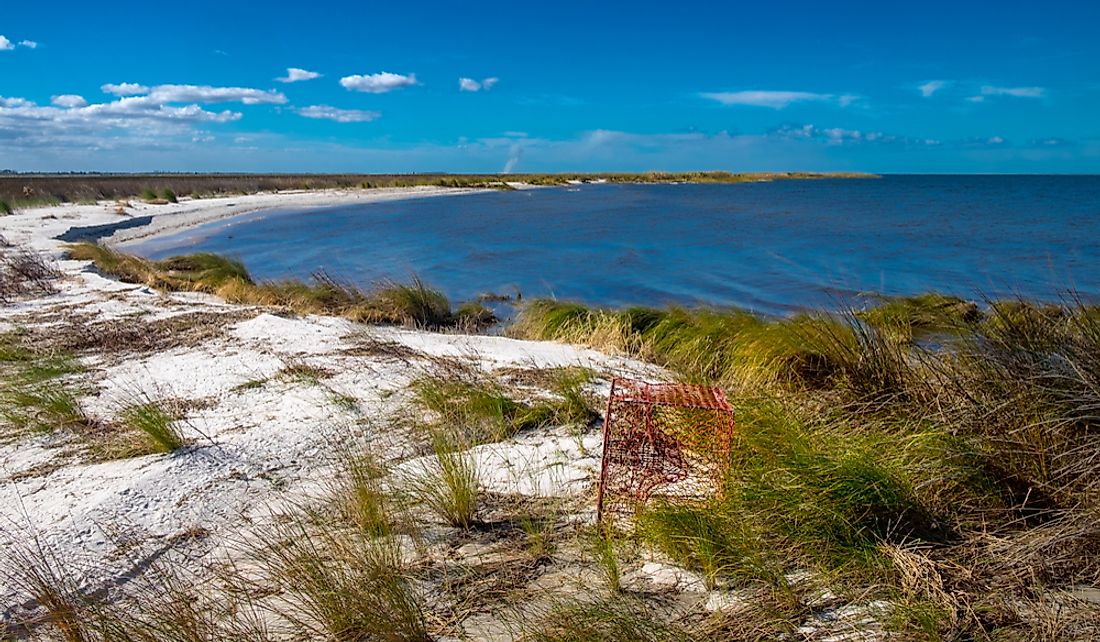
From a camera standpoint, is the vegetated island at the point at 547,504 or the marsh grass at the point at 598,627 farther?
the vegetated island at the point at 547,504

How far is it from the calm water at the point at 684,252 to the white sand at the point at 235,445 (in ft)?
18.1

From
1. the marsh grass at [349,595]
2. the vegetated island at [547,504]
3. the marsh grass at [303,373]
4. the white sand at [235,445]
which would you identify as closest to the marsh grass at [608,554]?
the vegetated island at [547,504]

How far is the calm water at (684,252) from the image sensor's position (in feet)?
48.0

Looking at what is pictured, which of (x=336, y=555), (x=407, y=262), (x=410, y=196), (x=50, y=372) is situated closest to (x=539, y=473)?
(x=336, y=555)

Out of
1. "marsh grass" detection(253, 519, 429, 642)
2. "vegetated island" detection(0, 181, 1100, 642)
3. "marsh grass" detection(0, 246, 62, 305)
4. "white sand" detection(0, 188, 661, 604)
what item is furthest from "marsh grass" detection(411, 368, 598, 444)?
"marsh grass" detection(0, 246, 62, 305)

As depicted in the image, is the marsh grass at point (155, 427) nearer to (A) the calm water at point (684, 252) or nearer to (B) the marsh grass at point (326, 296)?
(B) the marsh grass at point (326, 296)

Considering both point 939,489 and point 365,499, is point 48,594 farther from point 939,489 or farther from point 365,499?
point 939,489

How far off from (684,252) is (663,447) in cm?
1751

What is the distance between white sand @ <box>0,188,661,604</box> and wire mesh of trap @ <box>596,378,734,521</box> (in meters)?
0.31

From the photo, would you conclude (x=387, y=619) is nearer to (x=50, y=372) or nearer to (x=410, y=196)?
(x=50, y=372)

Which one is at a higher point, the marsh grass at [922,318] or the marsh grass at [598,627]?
the marsh grass at [922,318]

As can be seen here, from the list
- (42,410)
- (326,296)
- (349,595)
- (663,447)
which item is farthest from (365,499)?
(326,296)

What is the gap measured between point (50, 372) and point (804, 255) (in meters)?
18.5

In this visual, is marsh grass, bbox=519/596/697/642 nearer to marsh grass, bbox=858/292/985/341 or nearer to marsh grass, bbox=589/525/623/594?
marsh grass, bbox=589/525/623/594
